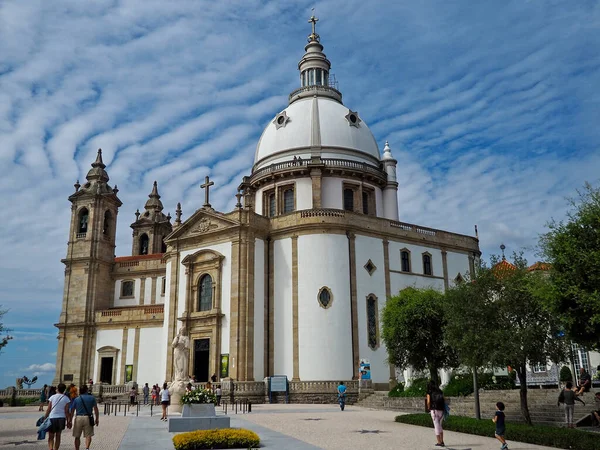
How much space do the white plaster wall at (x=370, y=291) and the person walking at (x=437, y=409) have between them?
2217 centimetres

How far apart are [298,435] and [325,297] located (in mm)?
22327

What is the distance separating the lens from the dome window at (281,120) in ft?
173

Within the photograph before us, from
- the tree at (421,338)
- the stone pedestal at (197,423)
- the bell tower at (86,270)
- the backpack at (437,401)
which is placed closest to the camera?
the backpack at (437,401)

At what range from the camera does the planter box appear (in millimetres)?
20453

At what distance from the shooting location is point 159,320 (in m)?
51.4

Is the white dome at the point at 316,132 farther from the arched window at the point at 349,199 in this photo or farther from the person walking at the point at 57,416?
the person walking at the point at 57,416

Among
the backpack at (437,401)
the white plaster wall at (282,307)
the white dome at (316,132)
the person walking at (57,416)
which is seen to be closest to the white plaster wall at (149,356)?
the white plaster wall at (282,307)

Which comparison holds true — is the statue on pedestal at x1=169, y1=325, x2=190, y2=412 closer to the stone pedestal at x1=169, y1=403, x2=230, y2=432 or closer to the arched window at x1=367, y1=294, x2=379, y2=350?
the stone pedestal at x1=169, y1=403, x2=230, y2=432

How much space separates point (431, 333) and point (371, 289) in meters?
10.7

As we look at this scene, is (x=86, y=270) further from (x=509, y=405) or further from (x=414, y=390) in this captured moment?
(x=509, y=405)

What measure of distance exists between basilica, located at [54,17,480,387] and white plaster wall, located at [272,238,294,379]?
0.31 feet

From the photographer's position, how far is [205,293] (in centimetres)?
4475

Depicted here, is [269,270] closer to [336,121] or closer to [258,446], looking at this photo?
[336,121]

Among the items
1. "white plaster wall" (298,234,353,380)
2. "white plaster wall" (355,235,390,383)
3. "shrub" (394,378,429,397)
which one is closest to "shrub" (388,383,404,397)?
"shrub" (394,378,429,397)
